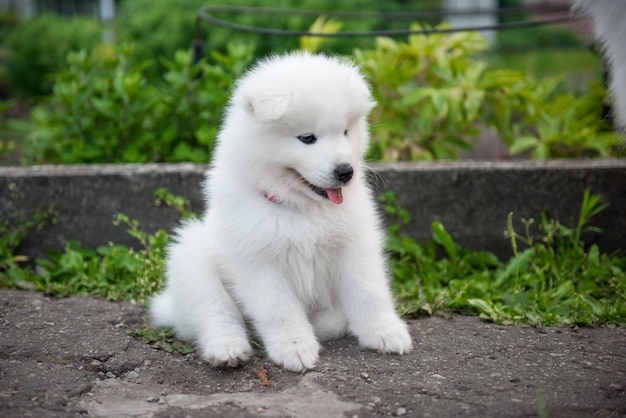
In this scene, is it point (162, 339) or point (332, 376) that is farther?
point (162, 339)

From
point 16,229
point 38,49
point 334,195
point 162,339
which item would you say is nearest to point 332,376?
point 334,195

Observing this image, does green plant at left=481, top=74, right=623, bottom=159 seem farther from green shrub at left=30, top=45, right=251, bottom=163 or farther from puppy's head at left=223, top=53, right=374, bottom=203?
puppy's head at left=223, top=53, right=374, bottom=203

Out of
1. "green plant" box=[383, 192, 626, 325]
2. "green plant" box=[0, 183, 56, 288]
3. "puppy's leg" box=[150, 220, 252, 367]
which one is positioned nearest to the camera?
"puppy's leg" box=[150, 220, 252, 367]

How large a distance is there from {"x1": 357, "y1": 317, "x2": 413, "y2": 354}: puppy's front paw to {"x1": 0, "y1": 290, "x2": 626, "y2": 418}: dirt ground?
0.04 metres

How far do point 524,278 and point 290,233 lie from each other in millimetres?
1574

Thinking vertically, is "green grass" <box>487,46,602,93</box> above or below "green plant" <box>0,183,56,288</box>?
above

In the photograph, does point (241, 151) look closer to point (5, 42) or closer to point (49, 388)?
point (49, 388)

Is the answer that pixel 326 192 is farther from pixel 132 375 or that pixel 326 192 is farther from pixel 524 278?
pixel 524 278

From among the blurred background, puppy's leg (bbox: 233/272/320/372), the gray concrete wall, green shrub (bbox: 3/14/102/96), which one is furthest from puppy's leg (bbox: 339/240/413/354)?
green shrub (bbox: 3/14/102/96)

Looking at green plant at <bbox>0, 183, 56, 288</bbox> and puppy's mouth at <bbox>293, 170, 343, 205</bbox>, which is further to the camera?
green plant at <bbox>0, 183, 56, 288</bbox>

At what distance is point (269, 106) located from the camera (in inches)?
109

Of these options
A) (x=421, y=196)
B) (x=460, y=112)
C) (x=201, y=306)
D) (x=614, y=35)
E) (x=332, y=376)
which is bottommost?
(x=332, y=376)

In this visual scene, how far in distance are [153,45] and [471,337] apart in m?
6.20

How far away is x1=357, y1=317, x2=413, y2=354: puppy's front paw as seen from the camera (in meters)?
3.03
